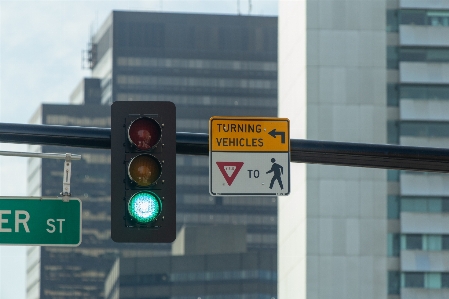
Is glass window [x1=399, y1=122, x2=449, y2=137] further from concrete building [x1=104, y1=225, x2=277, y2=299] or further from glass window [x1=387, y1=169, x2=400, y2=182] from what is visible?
concrete building [x1=104, y1=225, x2=277, y2=299]

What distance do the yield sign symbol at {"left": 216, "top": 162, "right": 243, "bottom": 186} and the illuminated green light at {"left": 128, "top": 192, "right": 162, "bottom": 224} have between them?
3.36ft

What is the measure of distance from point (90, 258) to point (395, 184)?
130993 millimetres

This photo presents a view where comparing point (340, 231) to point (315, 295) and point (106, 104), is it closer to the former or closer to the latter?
point (315, 295)

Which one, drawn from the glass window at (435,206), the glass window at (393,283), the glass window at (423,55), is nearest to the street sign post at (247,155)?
the glass window at (393,283)

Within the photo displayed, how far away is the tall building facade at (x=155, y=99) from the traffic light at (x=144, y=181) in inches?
6927

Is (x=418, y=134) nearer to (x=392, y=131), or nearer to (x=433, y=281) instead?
(x=392, y=131)

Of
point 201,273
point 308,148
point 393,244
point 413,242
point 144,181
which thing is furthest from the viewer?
point 201,273

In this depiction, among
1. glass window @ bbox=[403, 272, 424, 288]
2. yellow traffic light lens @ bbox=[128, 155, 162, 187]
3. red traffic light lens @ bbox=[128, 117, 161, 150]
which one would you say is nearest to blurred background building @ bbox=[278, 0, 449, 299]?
glass window @ bbox=[403, 272, 424, 288]

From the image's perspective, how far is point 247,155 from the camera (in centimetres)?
1037

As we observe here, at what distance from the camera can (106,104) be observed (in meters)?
198

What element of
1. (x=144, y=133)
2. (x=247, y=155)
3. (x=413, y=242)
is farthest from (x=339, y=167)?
(x=144, y=133)

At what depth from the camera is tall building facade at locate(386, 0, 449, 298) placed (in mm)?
63969

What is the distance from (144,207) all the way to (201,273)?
150415 mm

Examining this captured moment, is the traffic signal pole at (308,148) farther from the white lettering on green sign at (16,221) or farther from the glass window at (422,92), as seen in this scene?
the glass window at (422,92)
